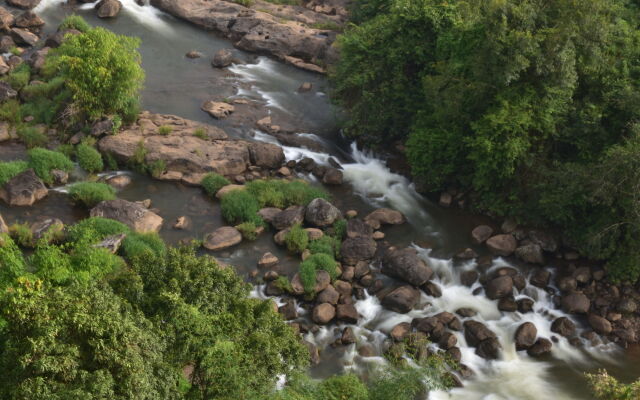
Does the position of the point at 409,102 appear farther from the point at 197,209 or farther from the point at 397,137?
the point at 197,209

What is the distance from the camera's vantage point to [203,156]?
1172 inches

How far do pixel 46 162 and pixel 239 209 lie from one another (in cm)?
892

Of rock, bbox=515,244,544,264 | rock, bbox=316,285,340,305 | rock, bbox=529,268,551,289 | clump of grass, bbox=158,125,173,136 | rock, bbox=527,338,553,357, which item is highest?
rock, bbox=515,244,544,264

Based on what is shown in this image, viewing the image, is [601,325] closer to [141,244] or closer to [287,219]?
[287,219]

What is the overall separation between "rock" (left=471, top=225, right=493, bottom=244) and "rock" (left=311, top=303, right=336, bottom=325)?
7731 mm

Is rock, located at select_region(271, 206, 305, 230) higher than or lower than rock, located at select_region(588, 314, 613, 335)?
lower

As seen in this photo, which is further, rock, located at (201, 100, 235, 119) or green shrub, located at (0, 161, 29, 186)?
rock, located at (201, 100, 235, 119)

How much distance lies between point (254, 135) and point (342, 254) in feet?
35.5

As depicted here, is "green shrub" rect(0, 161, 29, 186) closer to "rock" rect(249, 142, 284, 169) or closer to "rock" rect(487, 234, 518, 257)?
"rock" rect(249, 142, 284, 169)

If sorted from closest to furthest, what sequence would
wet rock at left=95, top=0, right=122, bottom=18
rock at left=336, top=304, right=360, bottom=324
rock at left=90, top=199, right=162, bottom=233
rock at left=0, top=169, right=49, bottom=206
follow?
rock at left=336, top=304, right=360, bottom=324, rock at left=90, top=199, right=162, bottom=233, rock at left=0, top=169, right=49, bottom=206, wet rock at left=95, top=0, right=122, bottom=18

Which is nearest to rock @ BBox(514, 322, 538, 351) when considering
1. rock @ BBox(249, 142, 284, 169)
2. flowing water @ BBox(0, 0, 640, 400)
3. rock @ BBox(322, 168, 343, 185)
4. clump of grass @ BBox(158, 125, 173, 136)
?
flowing water @ BBox(0, 0, 640, 400)

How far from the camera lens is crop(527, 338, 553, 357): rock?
22.1 metres

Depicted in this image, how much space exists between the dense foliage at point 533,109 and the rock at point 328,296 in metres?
8.21

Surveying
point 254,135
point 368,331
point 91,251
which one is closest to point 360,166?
point 254,135
